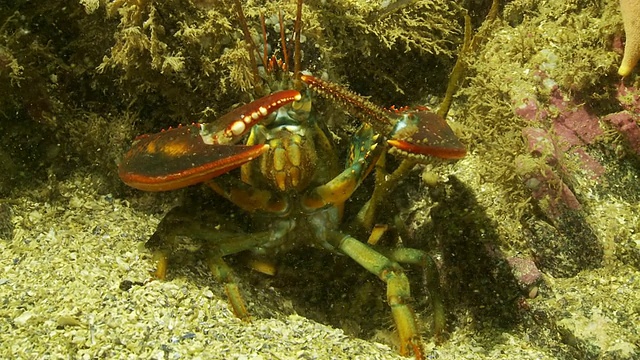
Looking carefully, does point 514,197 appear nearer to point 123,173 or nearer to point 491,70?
point 491,70

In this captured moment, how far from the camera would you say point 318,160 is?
3.68m

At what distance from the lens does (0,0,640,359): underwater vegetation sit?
130 inches

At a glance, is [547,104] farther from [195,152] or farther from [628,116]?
[195,152]

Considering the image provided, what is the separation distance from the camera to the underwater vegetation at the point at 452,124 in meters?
3.31

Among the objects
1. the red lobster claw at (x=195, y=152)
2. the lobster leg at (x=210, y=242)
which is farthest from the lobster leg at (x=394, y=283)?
the red lobster claw at (x=195, y=152)

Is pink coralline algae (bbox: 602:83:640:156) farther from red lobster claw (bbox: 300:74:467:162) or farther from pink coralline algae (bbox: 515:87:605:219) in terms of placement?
red lobster claw (bbox: 300:74:467:162)

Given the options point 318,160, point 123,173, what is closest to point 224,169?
point 123,173

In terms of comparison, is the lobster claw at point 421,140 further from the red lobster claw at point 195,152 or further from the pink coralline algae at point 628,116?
the pink coralline algae at point 628,116

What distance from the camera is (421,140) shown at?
8.77 feet

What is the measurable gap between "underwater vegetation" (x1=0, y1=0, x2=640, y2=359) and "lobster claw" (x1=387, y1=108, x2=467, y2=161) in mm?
842

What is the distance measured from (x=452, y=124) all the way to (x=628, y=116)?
3.78 ft

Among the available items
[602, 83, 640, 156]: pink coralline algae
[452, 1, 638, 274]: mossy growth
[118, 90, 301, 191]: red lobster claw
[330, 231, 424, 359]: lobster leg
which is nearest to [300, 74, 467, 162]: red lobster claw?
[118, 90, 301, 191]: red lobster claw

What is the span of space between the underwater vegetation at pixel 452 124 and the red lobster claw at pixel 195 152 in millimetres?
636

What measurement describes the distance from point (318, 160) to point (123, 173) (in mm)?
1407
